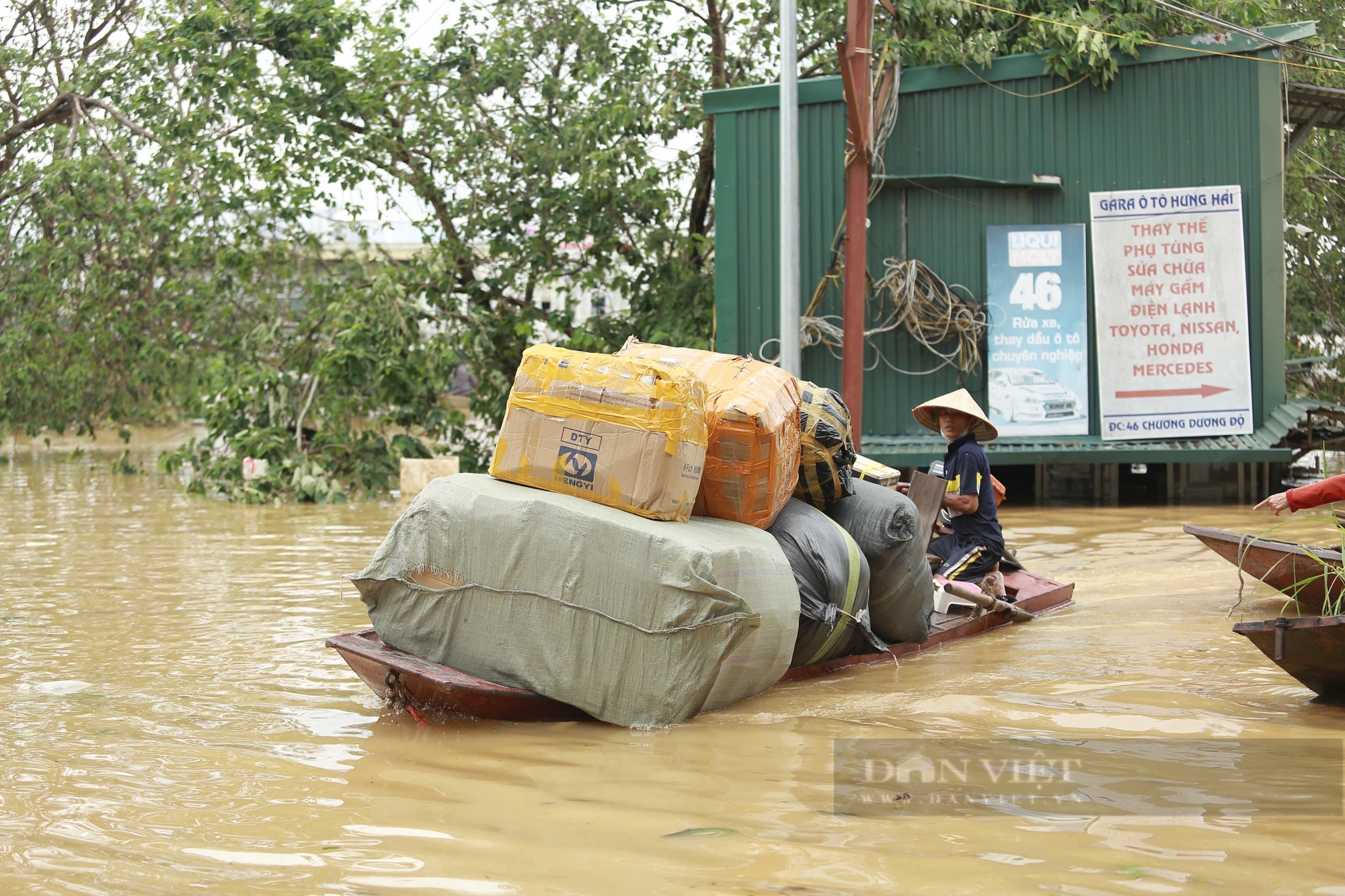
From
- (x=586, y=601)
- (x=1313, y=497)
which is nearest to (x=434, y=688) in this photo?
(x=586, y=601)

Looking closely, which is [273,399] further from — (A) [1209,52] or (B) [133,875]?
(B) [133,875]

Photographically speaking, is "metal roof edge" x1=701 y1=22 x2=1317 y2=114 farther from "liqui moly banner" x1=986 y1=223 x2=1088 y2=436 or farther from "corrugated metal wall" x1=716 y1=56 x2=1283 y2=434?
"liqui moly banner" x1=986 y1=223 x2=1088 y2=436

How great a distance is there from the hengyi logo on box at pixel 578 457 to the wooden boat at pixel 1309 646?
8.18ft

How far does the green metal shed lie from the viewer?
1271 cm

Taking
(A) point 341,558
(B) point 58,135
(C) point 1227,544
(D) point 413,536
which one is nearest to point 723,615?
(D) point 413,536

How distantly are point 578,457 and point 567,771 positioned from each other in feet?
4.18

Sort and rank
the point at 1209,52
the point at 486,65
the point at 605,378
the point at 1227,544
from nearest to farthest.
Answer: the point at 605,378 → the point at 1227,544 → the point at 1209,52 → the point at 486,65

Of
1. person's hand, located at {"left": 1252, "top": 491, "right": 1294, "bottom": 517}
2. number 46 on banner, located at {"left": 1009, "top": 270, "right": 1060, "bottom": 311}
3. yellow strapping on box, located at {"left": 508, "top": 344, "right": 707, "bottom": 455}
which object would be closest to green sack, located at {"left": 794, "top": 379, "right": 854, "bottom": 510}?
yellow strapping on box, located at {"left": 508, "top": 344, "right": 707, "bottom": 455}

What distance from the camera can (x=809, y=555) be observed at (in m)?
5.32

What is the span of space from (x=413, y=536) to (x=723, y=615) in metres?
1.30

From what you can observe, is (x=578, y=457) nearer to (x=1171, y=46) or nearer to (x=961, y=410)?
(x=961, y=410)

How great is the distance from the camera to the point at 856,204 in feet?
38.7

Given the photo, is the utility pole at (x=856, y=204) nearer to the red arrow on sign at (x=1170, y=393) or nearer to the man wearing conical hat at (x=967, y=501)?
the red arrow on sign at (x=1170, y=393)

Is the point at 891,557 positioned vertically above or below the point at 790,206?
below
